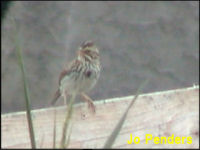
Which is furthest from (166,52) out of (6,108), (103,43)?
(6,108)

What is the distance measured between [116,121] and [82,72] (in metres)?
1.15

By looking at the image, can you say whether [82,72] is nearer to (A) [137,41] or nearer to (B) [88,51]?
(B) [88,51]

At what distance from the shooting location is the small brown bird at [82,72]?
10.7 feet

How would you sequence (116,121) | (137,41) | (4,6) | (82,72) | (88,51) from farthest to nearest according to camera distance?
(4,6)
(137,41)
(82,72)
(88,51)
(116,121)

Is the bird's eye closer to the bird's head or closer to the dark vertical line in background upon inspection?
the bird's head

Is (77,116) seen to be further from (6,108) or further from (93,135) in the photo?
(6,108)

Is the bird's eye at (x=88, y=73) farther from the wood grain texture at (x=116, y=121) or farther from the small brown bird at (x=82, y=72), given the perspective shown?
the wood grain texture at (x=116, y=121)

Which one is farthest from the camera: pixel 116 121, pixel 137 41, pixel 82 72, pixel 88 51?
pixel 137 41

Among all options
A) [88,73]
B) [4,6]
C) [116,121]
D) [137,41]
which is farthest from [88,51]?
[4,6]

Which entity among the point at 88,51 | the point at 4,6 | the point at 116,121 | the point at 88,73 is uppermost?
the point at 4,6

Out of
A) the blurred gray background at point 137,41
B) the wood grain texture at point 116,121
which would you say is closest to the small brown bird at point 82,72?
the wood grain texture at point 116,121

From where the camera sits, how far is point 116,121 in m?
2.33

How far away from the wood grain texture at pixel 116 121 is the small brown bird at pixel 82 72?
0.74 m

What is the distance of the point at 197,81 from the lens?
15.0 feet
